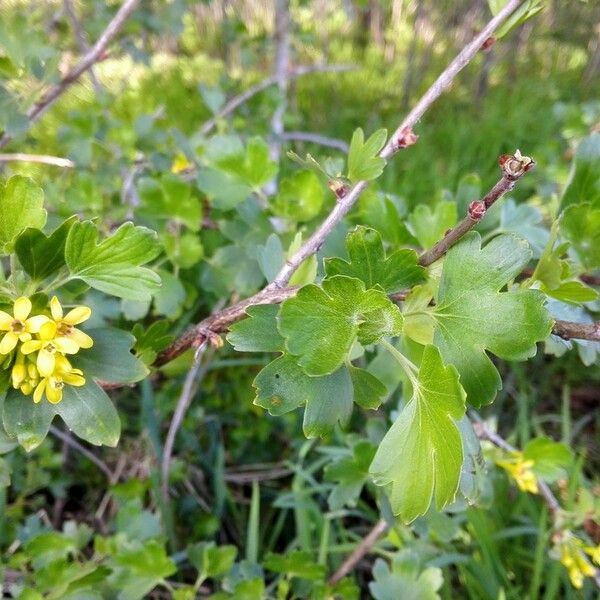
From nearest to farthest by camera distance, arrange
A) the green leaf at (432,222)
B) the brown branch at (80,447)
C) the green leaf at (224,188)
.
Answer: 1. the green leaf at (432,222)
2. the green leaf at (224,188)
3. the brown branch at (80,447)

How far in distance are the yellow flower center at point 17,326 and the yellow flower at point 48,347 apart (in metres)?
0.01

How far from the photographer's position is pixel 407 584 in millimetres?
724

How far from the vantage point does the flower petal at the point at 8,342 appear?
383 mm

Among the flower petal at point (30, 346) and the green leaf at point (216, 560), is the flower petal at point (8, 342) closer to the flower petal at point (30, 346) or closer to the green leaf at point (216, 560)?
the flower petal at point (30, 346)

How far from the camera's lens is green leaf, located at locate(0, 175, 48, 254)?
16.0 inches

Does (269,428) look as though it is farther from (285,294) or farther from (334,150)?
(334,150)

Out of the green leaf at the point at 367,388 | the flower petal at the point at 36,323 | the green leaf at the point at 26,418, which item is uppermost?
the flower petal at the point at 36,323

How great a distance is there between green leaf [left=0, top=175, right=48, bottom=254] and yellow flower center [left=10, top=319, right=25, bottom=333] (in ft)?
0.19

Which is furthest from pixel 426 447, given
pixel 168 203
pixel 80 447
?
pixel 80 447

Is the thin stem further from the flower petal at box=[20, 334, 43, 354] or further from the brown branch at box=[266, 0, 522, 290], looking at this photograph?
the flower petal at box=[20, 334, 43, 354]

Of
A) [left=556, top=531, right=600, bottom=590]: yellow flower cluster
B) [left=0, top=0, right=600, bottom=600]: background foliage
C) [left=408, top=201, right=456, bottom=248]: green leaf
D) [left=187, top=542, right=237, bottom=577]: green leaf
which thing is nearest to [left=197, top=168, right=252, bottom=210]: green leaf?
[left=0, top=0, right=600, bottom=600]: background foliage

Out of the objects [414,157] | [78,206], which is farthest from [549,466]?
[414,157]

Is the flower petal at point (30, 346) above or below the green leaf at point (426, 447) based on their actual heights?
above

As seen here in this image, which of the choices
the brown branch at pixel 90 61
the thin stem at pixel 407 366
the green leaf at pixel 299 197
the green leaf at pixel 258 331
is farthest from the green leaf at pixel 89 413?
the brown branch at pixel 90 61
